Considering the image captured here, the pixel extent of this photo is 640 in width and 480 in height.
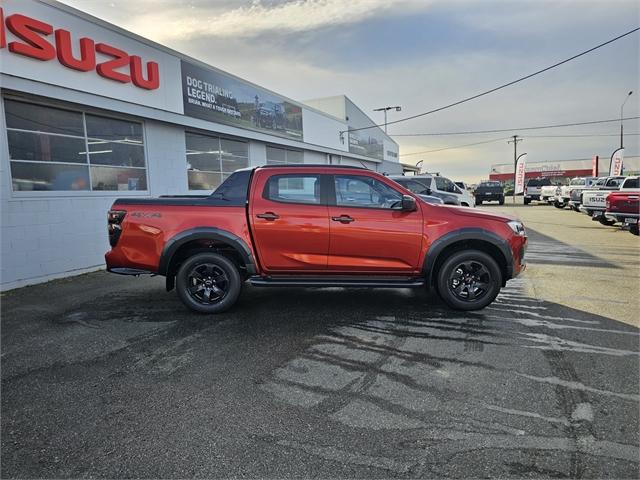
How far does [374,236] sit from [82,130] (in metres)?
6.95

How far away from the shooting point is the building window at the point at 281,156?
16328mm

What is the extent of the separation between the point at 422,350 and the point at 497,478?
5.93ft

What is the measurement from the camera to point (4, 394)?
3305 mm

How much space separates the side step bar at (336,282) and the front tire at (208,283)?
1.00 feet

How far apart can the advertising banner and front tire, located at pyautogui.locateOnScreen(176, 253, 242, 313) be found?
24.2 ft

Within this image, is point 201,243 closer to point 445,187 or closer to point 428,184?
point 428,184

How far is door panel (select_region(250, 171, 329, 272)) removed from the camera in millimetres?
5102

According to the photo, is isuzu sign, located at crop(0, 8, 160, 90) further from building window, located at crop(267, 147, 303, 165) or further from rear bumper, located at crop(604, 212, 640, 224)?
rear bumper, located at crop(604, 212, 640, 224)

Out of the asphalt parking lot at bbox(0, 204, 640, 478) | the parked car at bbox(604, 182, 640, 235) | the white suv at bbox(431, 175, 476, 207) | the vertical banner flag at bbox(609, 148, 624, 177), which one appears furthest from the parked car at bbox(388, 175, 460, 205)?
the vertical banner flag at bbox(609, 148, 624, 177)

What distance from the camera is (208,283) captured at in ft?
17.5

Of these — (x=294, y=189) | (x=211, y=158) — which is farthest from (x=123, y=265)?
(x=211, y=158)

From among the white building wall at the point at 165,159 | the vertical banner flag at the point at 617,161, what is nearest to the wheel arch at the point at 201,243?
the white building wall at the point at 165,159

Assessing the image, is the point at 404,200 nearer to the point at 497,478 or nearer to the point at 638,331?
the point at 638,331

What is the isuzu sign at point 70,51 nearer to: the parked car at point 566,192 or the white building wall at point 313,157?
the white building wall at point 313,157
